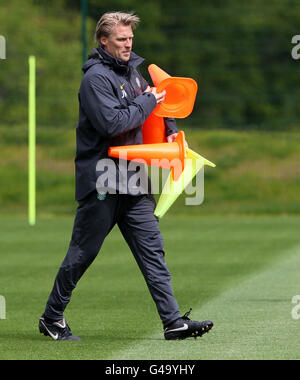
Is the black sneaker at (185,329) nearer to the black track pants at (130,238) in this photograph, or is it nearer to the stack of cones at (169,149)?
the black track pants at (130,238)

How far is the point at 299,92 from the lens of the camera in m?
23.1

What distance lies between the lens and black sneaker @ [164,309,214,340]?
6.74 meters

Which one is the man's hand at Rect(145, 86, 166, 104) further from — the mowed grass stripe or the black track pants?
the mowed grass stripe

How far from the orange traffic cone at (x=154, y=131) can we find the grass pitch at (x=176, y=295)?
131 centimetres

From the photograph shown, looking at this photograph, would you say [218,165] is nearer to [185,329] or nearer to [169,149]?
[169,149]

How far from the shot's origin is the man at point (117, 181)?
6.76 meters

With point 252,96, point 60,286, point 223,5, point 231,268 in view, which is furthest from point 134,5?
point 60,286

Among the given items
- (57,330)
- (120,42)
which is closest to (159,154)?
(120,42)

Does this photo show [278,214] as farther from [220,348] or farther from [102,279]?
[220,348]

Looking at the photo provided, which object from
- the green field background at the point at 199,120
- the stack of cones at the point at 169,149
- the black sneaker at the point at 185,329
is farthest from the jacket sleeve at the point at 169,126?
the green field background at the point at 199,120

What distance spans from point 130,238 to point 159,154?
1.92 feet

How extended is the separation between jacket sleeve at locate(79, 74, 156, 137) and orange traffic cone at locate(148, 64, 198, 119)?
0.32 m

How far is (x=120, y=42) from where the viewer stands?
685 centimetres

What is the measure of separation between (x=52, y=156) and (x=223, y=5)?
5.75m
